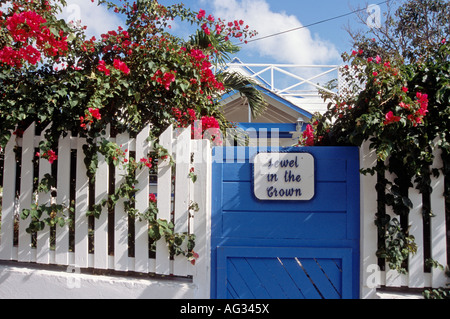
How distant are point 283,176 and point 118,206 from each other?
1.36 m

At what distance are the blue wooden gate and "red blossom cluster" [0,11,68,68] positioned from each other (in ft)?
5.44

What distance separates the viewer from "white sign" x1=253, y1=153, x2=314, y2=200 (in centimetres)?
294

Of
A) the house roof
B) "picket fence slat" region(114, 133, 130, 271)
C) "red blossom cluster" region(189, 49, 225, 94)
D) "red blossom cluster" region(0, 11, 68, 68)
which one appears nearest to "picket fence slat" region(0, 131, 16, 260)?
"red blossom cluster" region(0, 11, 68, 68)

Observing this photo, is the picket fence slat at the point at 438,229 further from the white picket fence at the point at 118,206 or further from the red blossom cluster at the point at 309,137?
the white picket fence at the point at 118,206

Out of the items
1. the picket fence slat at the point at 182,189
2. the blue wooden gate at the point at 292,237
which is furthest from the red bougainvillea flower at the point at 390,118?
the picket fence slat at the point at 182,189

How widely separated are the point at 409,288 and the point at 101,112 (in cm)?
284

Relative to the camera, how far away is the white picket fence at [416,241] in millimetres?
2781

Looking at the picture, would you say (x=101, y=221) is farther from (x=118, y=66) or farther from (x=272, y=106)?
(x=272, y=106)

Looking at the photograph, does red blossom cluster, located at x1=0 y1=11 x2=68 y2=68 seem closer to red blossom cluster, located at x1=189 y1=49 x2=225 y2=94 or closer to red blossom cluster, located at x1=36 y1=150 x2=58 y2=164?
red blossom cluster, located at x1=36 y1=150 x2=58 y2=164

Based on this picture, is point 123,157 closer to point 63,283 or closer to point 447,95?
point 63,283

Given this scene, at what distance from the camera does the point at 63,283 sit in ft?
9.84

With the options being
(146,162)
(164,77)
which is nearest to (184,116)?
(164,77)

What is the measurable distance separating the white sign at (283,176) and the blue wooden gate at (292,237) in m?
0.04

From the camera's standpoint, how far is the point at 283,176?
2.96 m
